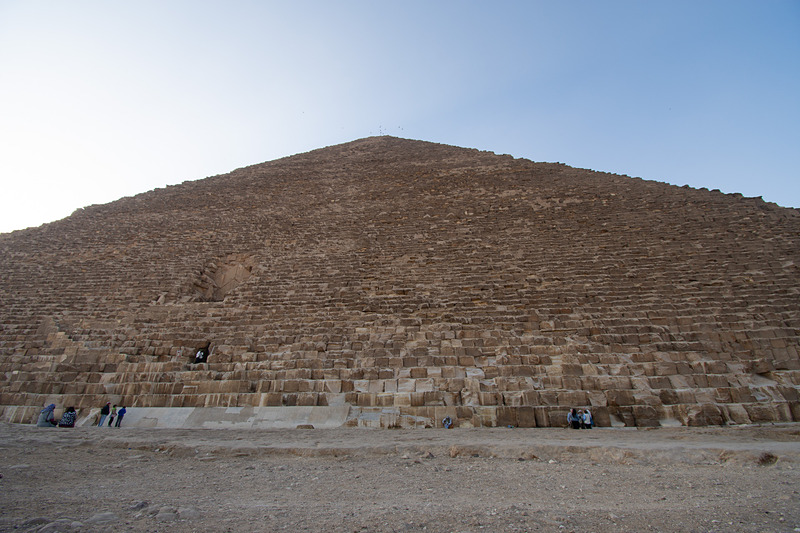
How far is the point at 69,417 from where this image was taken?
6.28m

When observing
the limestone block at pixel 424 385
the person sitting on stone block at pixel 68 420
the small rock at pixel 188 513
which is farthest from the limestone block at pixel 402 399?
the person sitting on stone block at pixel 68 420

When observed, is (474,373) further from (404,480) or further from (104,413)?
(104,413)

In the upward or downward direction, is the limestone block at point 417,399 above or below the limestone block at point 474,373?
below

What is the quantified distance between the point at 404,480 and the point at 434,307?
165 inches

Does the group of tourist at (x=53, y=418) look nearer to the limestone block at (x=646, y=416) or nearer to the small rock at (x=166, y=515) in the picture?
the small rock at (x=166, y=515)

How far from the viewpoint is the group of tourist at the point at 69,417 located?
6.25 meters

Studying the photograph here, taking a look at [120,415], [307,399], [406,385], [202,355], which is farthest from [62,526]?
[202,355]

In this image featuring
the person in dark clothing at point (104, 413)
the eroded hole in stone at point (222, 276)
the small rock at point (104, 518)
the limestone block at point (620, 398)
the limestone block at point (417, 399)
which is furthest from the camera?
the eroded hole in stone at point (222, 276)

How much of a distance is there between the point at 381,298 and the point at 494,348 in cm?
243

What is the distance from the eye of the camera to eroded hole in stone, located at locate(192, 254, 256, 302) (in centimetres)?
961

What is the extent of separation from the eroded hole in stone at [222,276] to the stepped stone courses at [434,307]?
0.05m

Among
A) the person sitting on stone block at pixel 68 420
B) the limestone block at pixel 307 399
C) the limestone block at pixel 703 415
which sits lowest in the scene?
the person sitting on stone block at pixel 68 420

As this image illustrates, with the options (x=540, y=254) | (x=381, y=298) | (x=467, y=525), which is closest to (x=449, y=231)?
(x=540, y=254)

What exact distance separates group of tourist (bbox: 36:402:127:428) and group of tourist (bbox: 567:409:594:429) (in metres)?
6.42
